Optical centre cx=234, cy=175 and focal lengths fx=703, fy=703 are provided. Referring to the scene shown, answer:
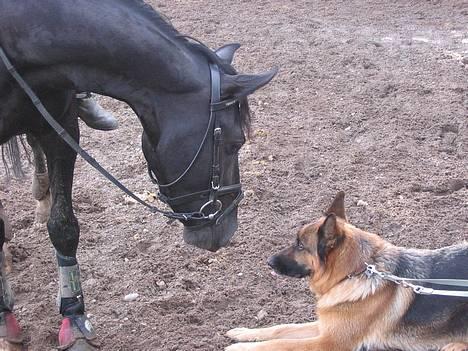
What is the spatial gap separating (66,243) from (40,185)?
1180mm

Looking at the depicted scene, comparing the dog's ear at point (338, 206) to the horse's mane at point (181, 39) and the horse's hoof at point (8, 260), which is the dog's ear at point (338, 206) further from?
the horse's hoof at point (8, 260)

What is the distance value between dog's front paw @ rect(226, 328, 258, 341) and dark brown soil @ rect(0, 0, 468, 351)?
0.21 ft

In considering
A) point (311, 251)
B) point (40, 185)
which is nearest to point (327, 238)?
point (311, 251)

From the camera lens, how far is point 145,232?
4883 mm

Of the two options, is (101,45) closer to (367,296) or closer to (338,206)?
(338,206)

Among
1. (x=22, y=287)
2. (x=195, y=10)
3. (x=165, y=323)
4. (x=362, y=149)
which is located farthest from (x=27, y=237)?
(x=195, y=10)

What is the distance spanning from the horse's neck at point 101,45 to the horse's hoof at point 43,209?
6.89 feet

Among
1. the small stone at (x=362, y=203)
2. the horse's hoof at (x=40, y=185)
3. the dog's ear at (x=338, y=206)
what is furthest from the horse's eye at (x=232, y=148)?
the horse's hoof at (x=40, y=185)

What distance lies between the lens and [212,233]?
3.43 m

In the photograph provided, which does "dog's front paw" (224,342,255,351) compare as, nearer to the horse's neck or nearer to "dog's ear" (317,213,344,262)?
"dog's ear" (317,213,344,262)

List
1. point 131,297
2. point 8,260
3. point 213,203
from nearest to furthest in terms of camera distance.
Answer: point 213,203
point 131,297
point 8,260

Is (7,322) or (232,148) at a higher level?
(232,148)

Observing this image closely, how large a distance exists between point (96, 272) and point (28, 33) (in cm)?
190

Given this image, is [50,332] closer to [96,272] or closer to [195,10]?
[96,272]
